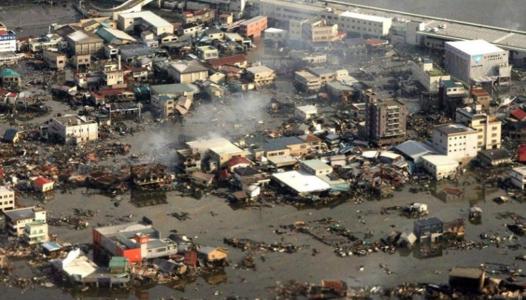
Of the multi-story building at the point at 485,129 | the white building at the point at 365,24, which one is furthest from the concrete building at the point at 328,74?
the multi-story building at the point at 485,129

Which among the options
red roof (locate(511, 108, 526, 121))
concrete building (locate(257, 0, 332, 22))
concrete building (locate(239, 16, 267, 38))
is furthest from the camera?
concrete building (locate(257, 0, 332, 22))

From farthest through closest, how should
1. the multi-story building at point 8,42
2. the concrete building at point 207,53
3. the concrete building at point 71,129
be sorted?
1. the multi-story building at point 8,42
2. the concrete building at point 207,53
3. the concrete building at point 71,129

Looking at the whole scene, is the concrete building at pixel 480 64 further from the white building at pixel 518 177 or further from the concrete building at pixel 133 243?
the concrete building at pixel 133 243

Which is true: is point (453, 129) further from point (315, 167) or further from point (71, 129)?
point (71, 129)

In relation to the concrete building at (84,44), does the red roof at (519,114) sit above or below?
below

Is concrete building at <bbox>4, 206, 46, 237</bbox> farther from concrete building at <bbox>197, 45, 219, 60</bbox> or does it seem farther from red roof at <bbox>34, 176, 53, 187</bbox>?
concrete building at <bbox>197, 45, 219, 60</bbox>

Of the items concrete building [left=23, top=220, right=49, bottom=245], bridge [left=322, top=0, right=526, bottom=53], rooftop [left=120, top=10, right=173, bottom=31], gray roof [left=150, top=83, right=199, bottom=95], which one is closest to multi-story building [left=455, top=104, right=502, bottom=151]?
bridge [left=322, top=0, right=526, bottom=53]

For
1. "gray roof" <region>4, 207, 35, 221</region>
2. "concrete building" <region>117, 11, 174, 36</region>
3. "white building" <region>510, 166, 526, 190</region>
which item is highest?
"concrete building" <region>117, 11, 174, 36</region>
